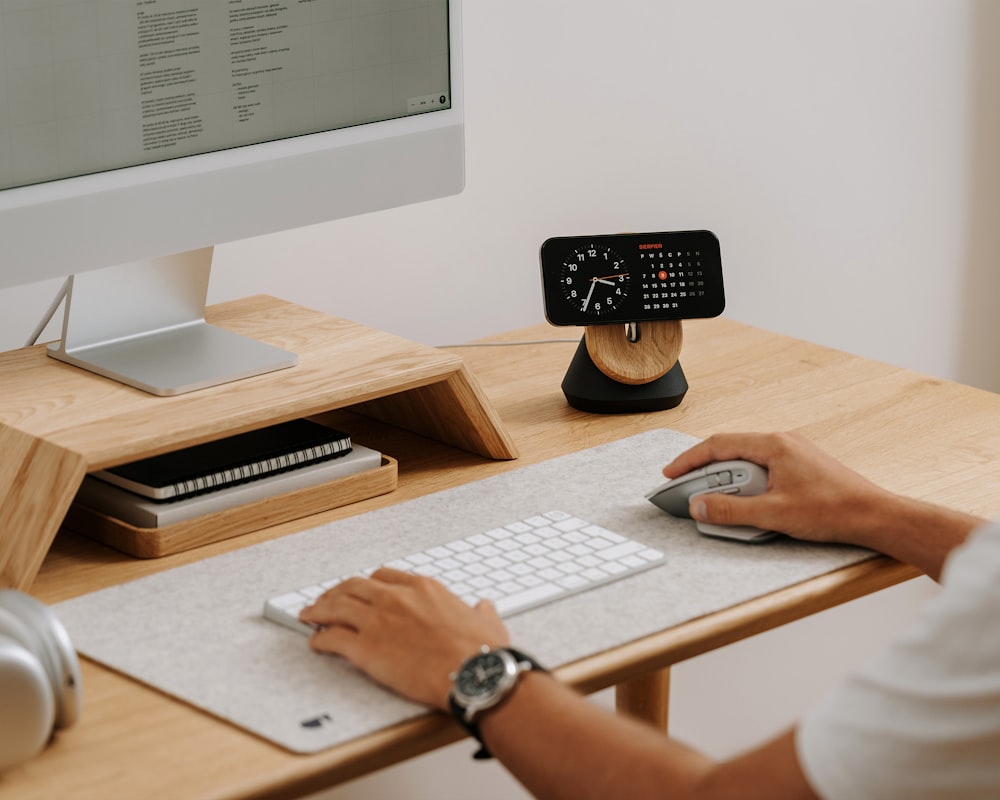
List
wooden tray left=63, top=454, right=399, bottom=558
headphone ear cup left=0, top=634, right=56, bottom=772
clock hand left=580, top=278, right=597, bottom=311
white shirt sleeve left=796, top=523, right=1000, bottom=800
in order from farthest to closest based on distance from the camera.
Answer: clock hand left=580, top=278, right=597, bottom=311
wooden tray left=63, top=454, right=399, bottom=558
headphone ear cup left=0, top=634, right=56, bottom=772
white shirt sleeve left=796, top=523, right=1000, bottom=800

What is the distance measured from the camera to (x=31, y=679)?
31.3 inches

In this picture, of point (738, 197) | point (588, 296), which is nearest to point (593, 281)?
point (588, 296)

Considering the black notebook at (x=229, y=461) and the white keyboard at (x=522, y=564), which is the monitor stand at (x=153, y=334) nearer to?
the black notebook at (x=229, y=461)

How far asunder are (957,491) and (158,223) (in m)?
0.67

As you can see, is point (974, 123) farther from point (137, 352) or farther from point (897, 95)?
point (137, 352)

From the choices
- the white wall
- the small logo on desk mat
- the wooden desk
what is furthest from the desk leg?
the small logo on desk mat

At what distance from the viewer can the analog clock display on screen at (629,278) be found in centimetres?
138

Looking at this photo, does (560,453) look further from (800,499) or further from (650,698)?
(650,698)

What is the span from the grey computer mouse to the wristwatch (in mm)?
289

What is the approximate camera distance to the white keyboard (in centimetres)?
99

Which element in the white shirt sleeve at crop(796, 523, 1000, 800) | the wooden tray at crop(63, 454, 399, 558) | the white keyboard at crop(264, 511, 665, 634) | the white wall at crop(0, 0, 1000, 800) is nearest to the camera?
the white shirt sleeve at crop(796, 523, 1000, 800)

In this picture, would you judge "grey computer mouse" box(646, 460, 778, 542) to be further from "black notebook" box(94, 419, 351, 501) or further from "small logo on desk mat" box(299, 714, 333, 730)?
"small logo on desk mat" box(299, 714, 333, 730)

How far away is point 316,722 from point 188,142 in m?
0.52

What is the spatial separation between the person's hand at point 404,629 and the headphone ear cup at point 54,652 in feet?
0.51
